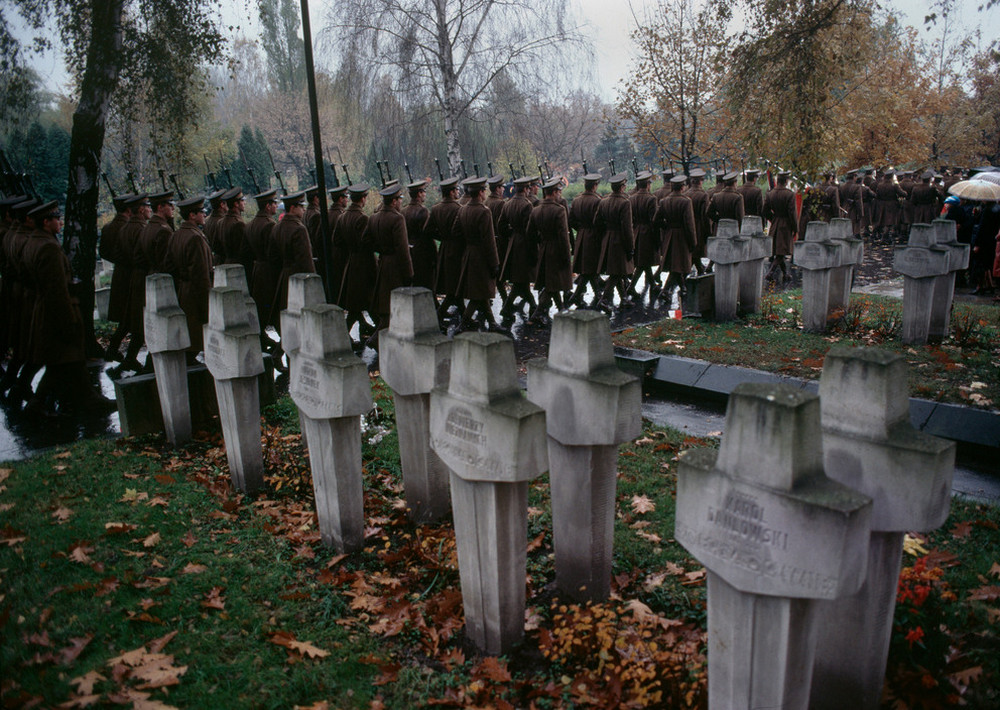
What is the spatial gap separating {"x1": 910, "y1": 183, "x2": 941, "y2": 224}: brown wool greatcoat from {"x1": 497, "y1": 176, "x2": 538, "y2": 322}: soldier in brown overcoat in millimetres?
13828

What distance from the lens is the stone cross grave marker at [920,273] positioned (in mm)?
8938

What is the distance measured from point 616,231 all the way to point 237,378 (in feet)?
28.6

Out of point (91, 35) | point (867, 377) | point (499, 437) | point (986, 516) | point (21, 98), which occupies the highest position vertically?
point (91, 35)

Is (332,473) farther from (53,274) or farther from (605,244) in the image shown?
(605,244)

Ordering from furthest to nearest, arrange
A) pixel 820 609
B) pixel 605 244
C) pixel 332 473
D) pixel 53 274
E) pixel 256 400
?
pixel 605 244, pixel 53 274, pixel 256 400, pixel 332 473, pixel 820 609

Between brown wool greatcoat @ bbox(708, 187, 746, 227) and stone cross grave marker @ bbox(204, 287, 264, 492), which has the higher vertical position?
brown wool greatcoat @ bbox(708, 187, 746, 227)

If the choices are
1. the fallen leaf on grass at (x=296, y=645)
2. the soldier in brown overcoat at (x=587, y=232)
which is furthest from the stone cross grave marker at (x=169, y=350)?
the soldier in brown overcoat at (x=587, y=232)

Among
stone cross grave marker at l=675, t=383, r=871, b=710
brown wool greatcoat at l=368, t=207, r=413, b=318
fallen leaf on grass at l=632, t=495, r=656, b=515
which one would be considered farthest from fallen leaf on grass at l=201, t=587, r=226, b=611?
brown wool greatcoat at l=368, t=207, r=413, b=318

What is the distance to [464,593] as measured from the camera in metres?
4.04

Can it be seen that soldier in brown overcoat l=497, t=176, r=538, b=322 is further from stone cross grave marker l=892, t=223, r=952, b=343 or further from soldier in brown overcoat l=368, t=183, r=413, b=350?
stone cross grave marker l=892, t=223, r=952, b=343

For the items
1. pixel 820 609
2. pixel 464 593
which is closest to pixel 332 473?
pixel 464 593

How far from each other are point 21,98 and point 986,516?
13.7 m

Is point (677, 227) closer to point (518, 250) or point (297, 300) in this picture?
point (518, 250)

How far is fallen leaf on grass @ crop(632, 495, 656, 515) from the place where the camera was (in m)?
5.38
